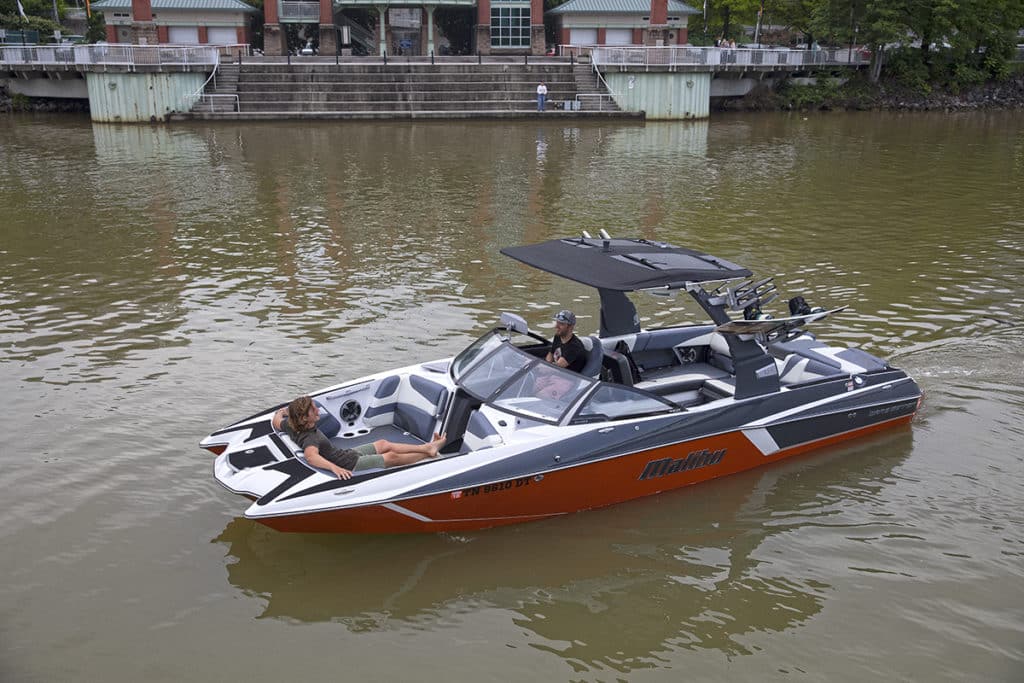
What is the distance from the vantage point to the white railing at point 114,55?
3525cm

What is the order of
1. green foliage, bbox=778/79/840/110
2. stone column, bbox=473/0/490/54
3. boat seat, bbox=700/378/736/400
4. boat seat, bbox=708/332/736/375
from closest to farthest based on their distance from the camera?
boat seat, bbox=700/378/736/400 → boat seat, bbox=708/332/736/375 → green foliage, bbox=778/79/840/110 → stone column, bbox=473/0/490/54

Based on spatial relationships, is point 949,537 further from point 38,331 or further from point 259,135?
point 259,135

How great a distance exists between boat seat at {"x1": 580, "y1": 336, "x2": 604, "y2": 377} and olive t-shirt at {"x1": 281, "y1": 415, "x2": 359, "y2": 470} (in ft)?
7.69

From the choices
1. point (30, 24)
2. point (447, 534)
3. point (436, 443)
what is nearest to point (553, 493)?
point (447, 534)

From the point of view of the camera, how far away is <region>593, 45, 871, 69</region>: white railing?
3744cm

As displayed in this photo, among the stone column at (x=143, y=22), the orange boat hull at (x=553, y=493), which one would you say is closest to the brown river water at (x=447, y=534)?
the orange boat hull at (x=553, y=493)

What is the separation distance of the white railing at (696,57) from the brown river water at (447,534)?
696 inches

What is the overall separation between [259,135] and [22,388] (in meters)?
22.6

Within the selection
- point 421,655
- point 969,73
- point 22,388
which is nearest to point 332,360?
point 22,388

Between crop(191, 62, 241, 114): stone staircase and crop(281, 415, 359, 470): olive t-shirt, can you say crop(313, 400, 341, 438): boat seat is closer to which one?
crop(281, 415, 359, 470): olive t-shirt

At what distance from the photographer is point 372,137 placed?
102 ft

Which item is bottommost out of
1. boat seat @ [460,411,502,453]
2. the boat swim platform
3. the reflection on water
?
the reflection on water

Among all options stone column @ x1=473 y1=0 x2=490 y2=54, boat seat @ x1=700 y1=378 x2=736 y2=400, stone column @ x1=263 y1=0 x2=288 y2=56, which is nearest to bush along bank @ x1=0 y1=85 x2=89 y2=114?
stone column @ x1=263 y1=0 x2=288 y2=56

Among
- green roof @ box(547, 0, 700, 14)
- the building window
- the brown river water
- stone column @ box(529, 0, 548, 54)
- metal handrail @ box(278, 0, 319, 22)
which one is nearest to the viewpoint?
the brown river water
